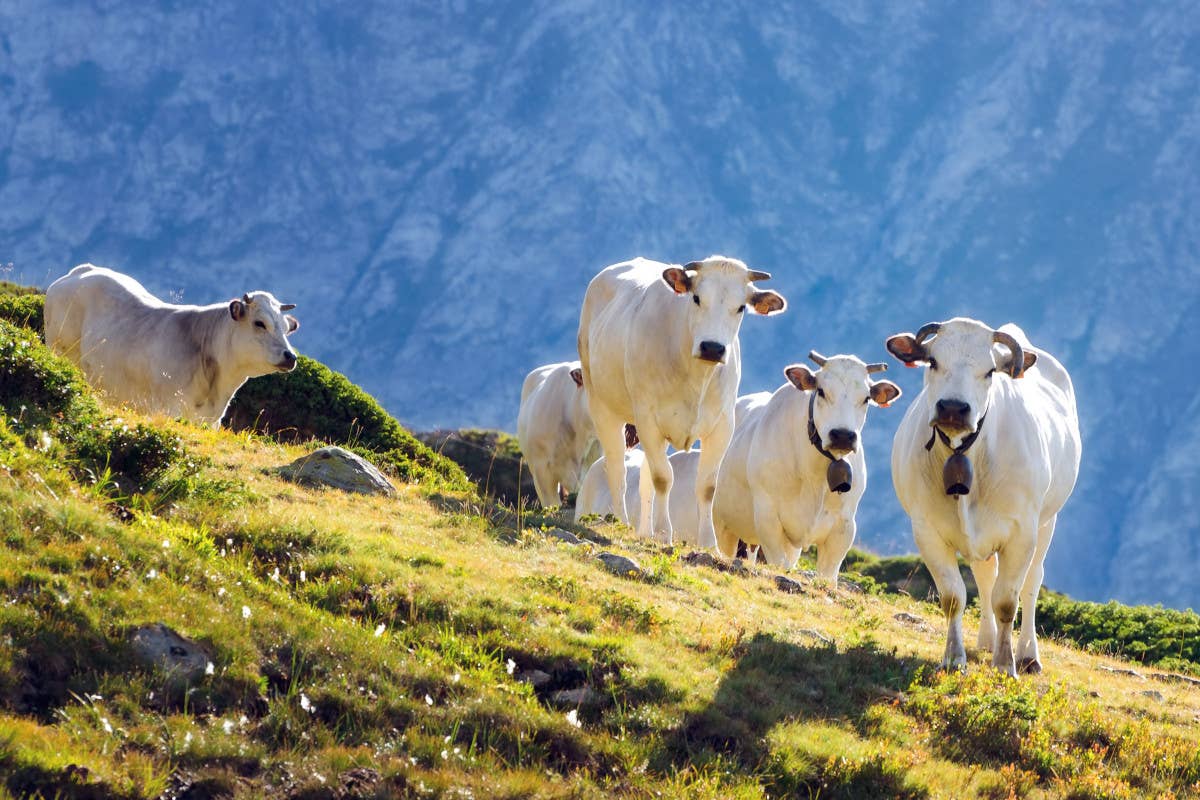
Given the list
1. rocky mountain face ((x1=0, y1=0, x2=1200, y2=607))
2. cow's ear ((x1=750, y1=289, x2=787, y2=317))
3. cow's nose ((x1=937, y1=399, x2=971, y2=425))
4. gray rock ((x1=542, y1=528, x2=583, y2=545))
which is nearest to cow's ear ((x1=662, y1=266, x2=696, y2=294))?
cow's ear ((x1=750, y1=289, x2=787, y2=317))

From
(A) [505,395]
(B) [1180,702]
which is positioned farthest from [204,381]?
(A) [505,395]

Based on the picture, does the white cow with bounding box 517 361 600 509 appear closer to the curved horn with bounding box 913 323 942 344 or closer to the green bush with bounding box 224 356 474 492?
the green bush with bounding box 224 356 474 492

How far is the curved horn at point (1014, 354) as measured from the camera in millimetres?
11312

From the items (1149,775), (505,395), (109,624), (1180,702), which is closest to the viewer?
(109,624)

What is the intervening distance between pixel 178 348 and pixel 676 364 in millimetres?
7609

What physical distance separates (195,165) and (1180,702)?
178593 millimetres

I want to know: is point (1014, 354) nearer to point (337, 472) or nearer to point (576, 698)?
→ point (576, 698)

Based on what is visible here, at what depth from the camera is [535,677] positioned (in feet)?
29.2

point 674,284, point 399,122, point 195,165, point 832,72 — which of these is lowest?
point 674,284

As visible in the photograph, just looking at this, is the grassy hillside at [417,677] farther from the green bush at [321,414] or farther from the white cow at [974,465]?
the green bush at [321,414]

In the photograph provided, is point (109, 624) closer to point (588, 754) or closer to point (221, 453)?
point (588, 754)

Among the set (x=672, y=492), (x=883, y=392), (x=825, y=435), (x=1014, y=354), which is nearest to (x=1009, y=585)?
(x=1014, y=354)

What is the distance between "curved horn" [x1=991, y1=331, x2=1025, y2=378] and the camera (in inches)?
445

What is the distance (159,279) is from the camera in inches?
6516
